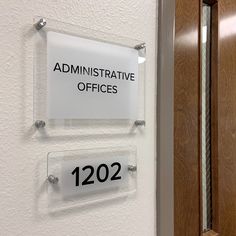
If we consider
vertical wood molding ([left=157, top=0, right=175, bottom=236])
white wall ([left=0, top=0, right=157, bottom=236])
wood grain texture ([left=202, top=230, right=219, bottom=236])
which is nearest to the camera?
white wall ([left=0, top=0, right=157, bottom=236])

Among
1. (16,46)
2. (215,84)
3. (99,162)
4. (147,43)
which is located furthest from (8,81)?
(215,84)

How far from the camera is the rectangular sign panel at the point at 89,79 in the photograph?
47 centimetres

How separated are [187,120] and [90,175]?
0.29 meters


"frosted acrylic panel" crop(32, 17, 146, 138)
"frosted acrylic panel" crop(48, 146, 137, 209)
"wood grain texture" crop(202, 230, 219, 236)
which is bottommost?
"wood grain texture" crop(202, 230, 219, 236)

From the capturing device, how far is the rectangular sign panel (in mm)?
468

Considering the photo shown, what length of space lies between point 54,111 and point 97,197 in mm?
186

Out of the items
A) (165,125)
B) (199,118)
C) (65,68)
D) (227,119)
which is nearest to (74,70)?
(65,68)

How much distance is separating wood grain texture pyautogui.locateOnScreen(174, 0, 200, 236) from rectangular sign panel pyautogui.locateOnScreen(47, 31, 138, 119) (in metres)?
0.13

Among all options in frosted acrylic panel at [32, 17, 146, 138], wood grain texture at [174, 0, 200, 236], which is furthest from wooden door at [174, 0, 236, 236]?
frosted acrylic panel at [32, 17, 146, 138]

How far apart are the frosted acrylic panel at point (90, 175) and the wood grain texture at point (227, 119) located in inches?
13.6

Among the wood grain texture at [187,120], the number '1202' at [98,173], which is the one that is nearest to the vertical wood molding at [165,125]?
the wood grain texture at [187,120]

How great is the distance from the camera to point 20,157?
A: 43 centimetres

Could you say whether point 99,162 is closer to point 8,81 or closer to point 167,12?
point 8,81

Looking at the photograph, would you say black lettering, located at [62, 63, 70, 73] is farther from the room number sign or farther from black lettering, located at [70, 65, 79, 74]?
the room number sign
